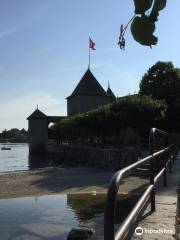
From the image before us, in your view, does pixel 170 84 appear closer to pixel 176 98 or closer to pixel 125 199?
pixel 176 98

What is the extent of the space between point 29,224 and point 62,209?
2.04 meters

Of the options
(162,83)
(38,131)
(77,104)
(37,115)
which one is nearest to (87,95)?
(77,104)

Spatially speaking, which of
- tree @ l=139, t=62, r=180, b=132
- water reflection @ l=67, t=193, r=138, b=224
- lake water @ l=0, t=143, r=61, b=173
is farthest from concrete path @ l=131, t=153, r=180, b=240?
tree @ l=139, t=62, r=180, b=132

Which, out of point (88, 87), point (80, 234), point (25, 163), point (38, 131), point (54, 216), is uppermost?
point (88, 87)

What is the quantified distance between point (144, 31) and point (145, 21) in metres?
0.03

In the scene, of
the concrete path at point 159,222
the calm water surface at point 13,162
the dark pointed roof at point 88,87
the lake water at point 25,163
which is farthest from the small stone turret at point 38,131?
the concrete path at point 159,222

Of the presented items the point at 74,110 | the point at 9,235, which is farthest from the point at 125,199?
the point at 74,110

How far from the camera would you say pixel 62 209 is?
11.5 m

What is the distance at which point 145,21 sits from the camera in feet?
4.46

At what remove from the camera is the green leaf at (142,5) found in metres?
1.34

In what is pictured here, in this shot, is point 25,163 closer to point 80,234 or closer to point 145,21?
point 80,234

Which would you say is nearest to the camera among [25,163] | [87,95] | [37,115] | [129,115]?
[129,115]

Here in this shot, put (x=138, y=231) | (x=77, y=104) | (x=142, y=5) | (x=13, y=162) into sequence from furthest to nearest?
(x=77, y=104) → (x=13, y=162) → (x=138, y=231) → (x=142, y=5)

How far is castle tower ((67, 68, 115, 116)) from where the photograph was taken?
265 ft
